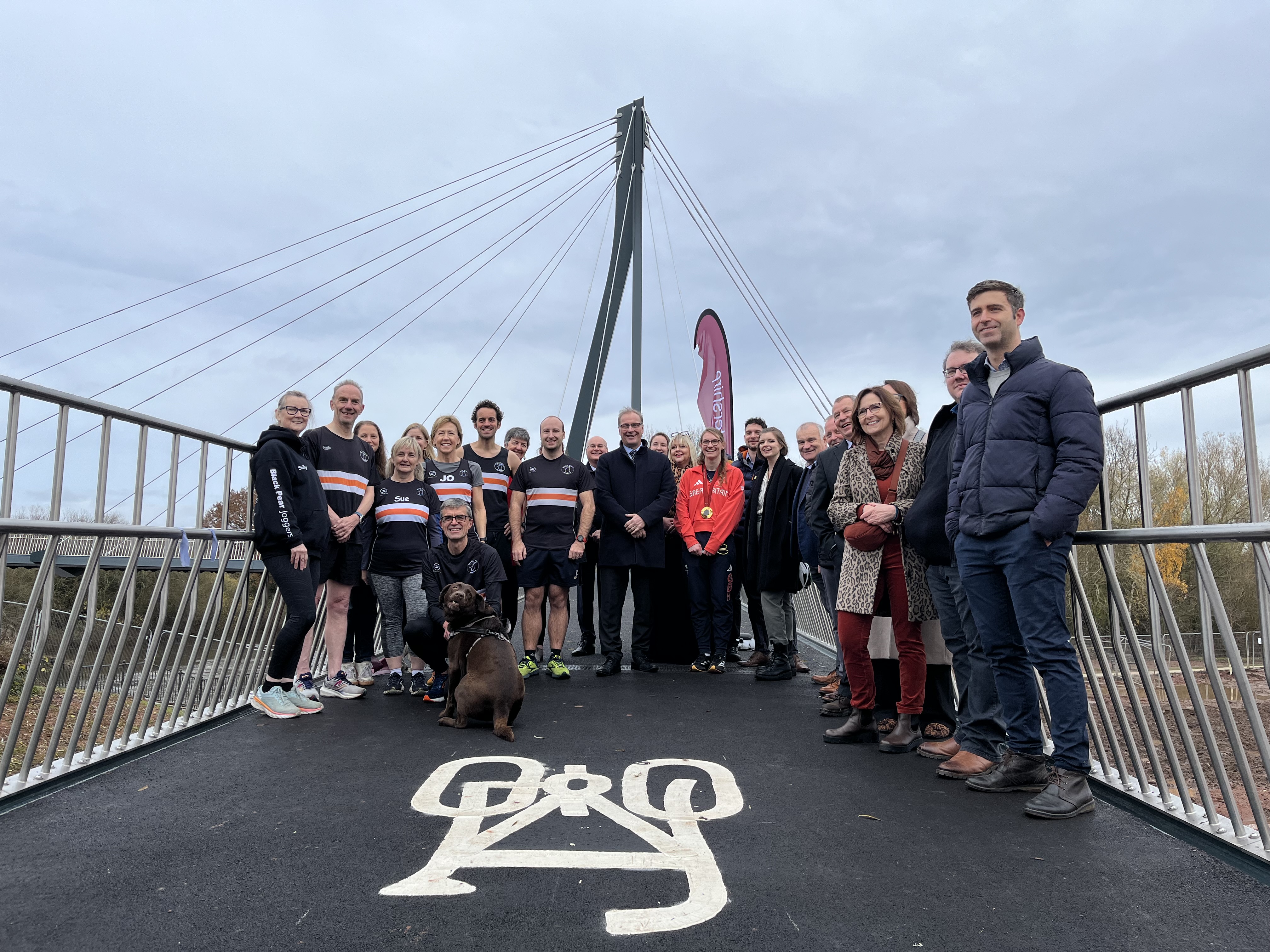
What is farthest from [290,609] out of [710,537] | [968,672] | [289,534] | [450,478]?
[968,672]

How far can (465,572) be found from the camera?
517 centimetres

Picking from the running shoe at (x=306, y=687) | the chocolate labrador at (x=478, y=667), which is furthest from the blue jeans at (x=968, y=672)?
the running shoe at (x=306, y=687)

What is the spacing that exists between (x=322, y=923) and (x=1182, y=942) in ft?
7.18

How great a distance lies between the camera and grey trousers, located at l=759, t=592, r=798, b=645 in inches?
232

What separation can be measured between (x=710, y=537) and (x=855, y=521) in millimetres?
2090

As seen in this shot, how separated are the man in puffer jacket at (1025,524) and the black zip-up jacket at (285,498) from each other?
3.38 m

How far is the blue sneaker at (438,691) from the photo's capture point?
198 inches

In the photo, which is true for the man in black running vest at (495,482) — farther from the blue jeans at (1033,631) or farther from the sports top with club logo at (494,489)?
the blue jeans at (1033,631)

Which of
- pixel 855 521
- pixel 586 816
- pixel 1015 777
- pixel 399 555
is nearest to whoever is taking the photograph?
pixel 586 816

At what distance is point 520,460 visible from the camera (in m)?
6.71

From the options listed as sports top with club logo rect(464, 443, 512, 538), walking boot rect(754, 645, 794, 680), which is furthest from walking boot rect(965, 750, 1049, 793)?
sports top with club logo rect(464, 443, 512, 538)

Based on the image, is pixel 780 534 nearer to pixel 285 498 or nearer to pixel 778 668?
pixel 778 668

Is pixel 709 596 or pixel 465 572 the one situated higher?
pixel 465 572

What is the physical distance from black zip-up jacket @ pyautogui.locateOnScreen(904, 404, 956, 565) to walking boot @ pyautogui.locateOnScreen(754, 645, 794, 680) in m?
2.22
